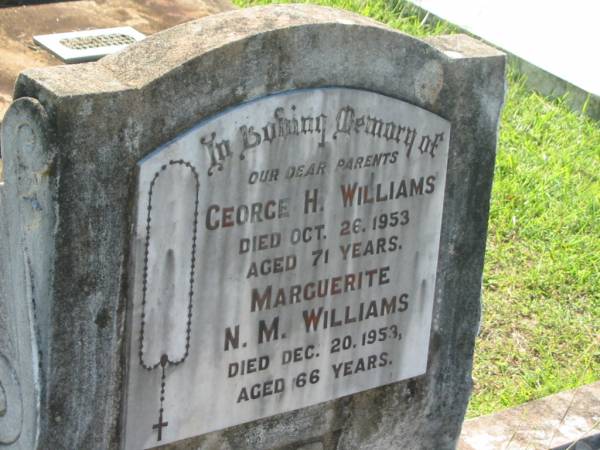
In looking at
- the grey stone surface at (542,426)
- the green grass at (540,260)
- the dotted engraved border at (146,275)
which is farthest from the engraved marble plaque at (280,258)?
the green grass at (540,260)

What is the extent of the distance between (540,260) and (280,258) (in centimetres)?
204

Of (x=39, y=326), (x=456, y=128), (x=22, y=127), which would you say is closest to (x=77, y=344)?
(x=39, y=326)

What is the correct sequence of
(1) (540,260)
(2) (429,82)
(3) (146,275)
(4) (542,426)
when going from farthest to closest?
(1) (540,260) < (4) (542,426) < (2) (429,82) < (3) (146,275)

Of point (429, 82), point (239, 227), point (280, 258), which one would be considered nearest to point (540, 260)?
point (429, 82)

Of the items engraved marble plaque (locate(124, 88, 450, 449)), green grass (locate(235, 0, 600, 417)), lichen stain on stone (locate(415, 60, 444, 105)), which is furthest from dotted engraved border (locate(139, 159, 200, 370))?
green grass (locate(235, 0, 600, 417))

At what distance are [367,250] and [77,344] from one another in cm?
77

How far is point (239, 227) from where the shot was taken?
9.61 ft

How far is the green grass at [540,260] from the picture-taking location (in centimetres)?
431

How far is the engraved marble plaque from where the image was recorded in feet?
9.33

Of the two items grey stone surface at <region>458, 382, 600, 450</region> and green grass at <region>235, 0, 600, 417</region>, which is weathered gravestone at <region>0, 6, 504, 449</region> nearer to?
grey stone surface at <region>458, 382, 600, 450</region>

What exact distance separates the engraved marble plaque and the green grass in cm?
97

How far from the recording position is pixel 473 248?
11.4 ft

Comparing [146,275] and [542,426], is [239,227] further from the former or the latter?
[542,426]

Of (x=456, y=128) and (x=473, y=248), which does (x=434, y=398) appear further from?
(x=456, y=128)
